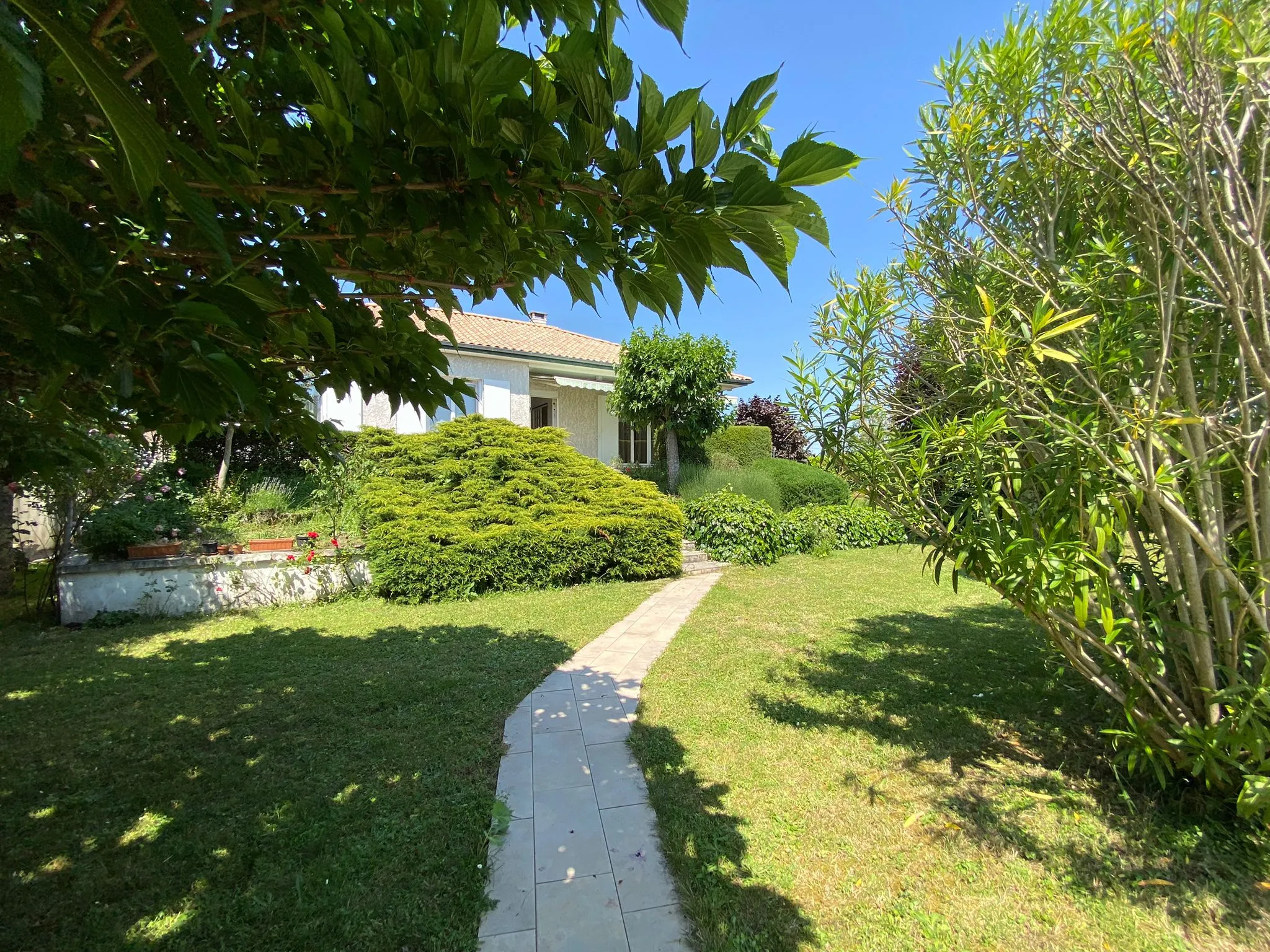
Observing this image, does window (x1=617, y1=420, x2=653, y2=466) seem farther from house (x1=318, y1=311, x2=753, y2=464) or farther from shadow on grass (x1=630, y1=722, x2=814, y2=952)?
shadow on grass (x1=630, y1=722, x2=814, y2=952)

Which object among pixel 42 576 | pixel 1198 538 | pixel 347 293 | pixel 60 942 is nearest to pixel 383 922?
pixel 60 942

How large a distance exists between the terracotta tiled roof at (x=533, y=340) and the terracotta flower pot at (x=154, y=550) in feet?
24.9

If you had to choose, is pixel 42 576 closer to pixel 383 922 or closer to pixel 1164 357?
pixel 383 922

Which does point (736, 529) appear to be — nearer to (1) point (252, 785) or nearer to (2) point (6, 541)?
(1) point (252, 785)

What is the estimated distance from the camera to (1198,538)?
9.06 ft

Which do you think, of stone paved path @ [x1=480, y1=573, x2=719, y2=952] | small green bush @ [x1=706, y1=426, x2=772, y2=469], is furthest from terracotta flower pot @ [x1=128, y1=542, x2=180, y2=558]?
small green bush @ [x1=706, y1=426, x2=772, y2=469]

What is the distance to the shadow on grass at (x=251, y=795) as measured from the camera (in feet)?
8.90

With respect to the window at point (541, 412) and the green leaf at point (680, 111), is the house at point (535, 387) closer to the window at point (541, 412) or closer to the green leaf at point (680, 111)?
the window at point (541, 412)

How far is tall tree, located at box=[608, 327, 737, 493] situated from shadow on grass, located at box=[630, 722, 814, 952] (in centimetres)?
1139

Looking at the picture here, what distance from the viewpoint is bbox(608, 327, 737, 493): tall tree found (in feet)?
47.9

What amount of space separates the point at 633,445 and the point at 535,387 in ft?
12.9

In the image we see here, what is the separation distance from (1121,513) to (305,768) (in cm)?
533

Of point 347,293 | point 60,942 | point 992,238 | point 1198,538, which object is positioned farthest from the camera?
point 992,238

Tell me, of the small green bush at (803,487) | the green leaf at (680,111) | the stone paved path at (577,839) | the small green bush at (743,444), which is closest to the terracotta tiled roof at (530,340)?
the small green bush at (743,444)
